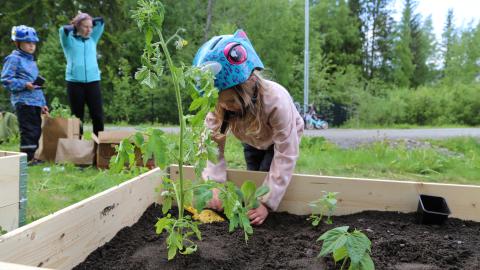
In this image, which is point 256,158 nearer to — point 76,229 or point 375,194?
point 375,194

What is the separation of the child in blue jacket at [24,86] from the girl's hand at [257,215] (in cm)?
347

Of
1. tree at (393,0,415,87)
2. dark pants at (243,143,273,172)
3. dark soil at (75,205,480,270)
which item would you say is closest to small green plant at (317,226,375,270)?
dark soil at (75,205,480,270)

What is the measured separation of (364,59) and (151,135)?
39.4 m

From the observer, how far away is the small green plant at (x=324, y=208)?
6.70 ft

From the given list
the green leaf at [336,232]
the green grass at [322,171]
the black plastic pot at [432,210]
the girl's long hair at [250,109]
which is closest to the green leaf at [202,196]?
the green leaf at [336,232]

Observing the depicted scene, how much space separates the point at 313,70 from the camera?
75.8 ft

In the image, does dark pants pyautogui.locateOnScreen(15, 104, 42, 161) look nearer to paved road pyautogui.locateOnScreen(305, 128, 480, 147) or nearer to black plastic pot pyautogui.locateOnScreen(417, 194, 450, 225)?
black plastic pot pyautogui.locateOnScreen(417, 194, 450, 225)

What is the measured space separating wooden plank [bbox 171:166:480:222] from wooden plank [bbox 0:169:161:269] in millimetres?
839

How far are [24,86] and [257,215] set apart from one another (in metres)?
3.61

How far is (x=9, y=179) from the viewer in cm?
220

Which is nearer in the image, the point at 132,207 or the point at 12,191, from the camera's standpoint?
the point at 132,207

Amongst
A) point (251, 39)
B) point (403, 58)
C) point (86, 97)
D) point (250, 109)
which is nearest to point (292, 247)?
point (250, 109)

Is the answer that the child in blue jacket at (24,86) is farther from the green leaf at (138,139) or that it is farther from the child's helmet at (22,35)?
the green leaf at (138,139)

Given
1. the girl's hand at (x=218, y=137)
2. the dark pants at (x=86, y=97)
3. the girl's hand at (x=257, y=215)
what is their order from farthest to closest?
the dark pants at (x=86, y=97) < the girl's hand at (x=218, y=137) < the girl's hand at (x=257, y=215)
